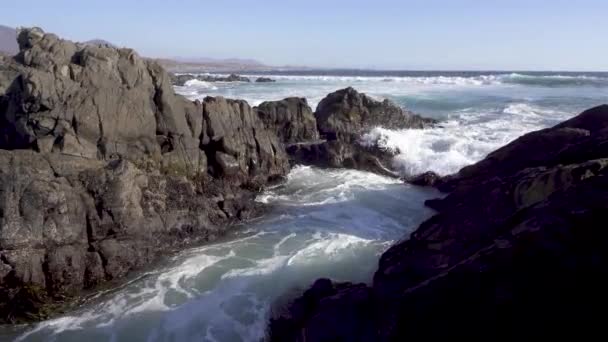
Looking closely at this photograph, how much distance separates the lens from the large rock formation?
991 cm

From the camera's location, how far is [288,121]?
74.7 ft

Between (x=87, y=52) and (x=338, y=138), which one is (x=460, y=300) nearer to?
(x=87, y=52)

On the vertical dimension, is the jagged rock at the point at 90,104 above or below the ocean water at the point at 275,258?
above

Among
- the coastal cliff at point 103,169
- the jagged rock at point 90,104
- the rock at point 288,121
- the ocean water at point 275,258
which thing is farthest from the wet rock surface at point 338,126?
the jagged rock at point 90,104

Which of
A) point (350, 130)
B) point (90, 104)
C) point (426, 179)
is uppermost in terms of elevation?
point (90, 104)

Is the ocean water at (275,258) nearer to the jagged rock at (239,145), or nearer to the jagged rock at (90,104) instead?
the jagged rock at (239,145)

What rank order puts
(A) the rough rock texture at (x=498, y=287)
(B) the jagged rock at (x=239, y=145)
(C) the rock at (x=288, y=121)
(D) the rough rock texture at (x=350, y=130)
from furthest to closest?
1. (C) the rock at (x=288, y=121)
2. (D) the rough rock texture at (x=350, y=130)
3. (B) the jagged rock at (x=239, y=145)
4. (A) the rough rock texture at (x=498, y=287)

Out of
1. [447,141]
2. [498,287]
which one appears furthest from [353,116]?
[498,287]

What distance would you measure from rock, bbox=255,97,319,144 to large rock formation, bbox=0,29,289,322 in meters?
4.01

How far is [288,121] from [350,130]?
317cm

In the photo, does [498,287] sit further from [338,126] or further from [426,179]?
[338,126]

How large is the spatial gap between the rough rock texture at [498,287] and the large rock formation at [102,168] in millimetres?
5006

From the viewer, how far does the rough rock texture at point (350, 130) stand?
66.9 ft

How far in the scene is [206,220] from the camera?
1322 cm
